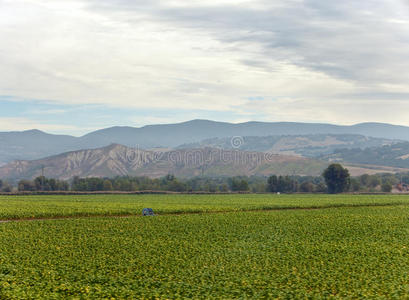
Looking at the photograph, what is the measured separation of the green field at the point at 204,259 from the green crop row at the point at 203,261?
66 mm

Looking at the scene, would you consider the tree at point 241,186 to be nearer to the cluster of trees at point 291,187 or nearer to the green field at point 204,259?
the cluster of trees at point 291,187

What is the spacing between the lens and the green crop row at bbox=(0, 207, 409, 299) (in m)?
25.9

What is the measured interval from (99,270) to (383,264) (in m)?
18.5

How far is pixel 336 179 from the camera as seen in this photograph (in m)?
149

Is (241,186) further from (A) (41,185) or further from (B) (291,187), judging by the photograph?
(A) (41,185)

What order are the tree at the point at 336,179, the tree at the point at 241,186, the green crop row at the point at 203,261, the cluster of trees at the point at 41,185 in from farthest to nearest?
the tree at the point at 241,186 → the cluster of trees at the point at 41,185 → the tree at the point at 336,179 → the green crop row at the point at 203,261

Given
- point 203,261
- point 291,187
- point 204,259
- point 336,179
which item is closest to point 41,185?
point 291,187

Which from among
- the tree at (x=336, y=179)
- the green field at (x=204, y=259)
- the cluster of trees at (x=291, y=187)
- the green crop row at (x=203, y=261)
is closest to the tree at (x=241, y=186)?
the cluster of trees at (x=291, y=187)

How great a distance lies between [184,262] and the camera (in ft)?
105

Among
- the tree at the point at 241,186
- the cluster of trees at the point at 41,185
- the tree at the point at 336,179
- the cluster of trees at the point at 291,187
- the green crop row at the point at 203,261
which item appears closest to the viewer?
the green crop row at the point at 203,261

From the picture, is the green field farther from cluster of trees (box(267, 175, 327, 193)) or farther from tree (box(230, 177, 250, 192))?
tree (box(230, 177, 250, 192))

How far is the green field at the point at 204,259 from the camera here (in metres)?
25.9

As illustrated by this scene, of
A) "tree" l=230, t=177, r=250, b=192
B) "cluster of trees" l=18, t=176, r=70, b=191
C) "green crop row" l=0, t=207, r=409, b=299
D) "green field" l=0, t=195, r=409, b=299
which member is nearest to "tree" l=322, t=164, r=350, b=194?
"tree" l=230, t=177, r=250, b=192

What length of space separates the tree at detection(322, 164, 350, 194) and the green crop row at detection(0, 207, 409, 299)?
97.8 m
